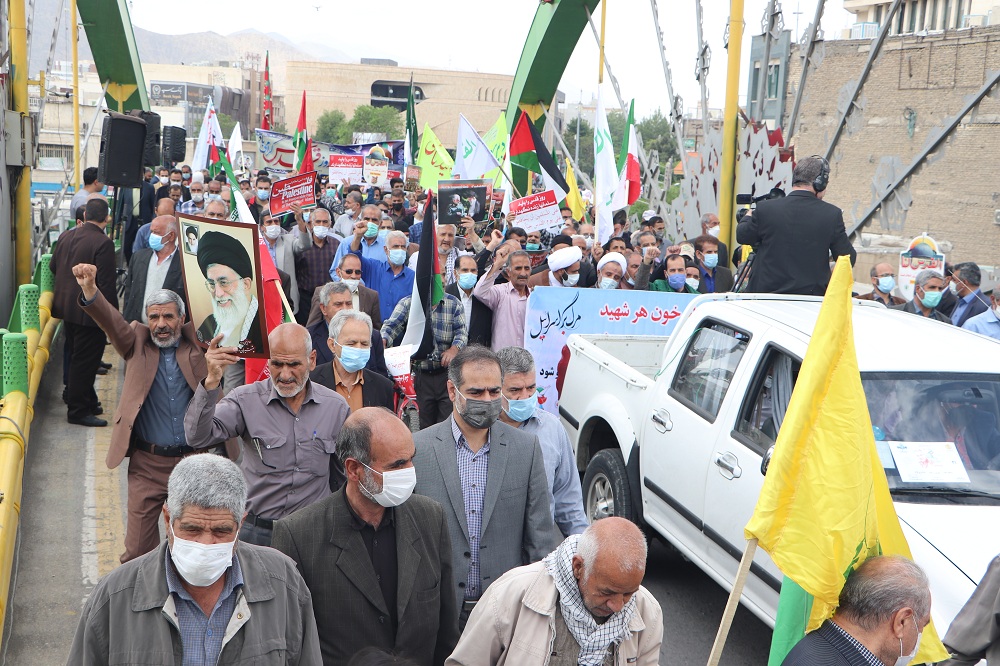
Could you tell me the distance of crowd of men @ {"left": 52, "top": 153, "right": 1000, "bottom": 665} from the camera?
3096 millimetres

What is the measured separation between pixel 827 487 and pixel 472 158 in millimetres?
12638

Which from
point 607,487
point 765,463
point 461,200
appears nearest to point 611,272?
point 607,487

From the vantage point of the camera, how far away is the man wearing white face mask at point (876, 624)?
3277 mm

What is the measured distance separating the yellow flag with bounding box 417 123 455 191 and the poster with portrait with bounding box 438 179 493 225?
12.0 feet

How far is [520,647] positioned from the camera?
3225 mm

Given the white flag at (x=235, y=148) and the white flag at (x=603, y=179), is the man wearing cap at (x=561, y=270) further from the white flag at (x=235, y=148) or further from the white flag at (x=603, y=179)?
the white flag at (x=235, y=148)

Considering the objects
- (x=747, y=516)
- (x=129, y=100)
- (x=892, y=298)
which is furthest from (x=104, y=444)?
(x=129, y=100)

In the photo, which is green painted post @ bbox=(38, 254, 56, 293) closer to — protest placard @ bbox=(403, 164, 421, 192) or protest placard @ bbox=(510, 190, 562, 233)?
protest placard @ bbox=(510, 190, 562, 233)

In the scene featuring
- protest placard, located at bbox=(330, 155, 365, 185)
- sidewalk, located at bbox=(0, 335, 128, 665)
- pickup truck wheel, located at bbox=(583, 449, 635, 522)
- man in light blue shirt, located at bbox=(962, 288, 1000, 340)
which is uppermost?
protest placard, located at bbox=(330, 155, 365, 185)

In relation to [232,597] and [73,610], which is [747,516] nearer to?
[232,597]

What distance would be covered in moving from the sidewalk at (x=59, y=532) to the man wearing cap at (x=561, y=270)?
394cm

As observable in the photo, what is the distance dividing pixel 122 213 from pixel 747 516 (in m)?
13.4

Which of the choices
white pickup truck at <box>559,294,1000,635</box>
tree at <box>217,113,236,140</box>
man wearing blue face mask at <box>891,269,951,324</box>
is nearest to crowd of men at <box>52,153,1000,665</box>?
man wearing blue face mask at <box>891,269,951,324</box>

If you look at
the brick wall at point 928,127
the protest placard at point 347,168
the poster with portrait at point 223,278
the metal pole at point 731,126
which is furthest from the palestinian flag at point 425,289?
the brick wall at point 928,127
